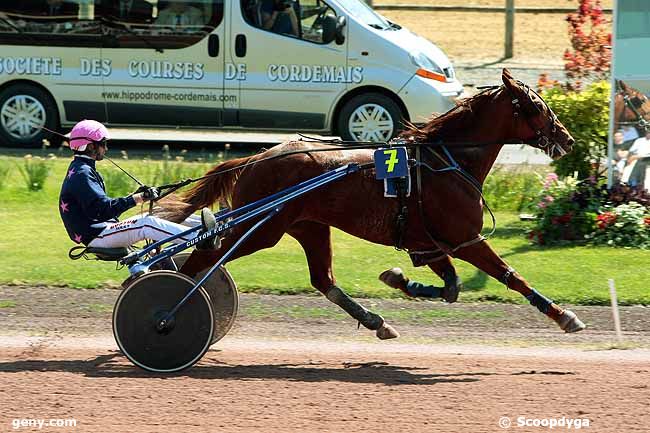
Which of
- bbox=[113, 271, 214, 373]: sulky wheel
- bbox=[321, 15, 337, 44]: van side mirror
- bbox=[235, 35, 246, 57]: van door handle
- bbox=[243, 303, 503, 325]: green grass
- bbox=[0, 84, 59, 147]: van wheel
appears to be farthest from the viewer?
bbox=[0, 84, 59, 147]: van wheel

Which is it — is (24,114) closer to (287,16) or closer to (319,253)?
(287,16)

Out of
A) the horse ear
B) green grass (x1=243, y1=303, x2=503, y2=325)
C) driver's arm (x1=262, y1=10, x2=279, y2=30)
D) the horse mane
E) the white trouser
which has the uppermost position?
driver's arm (x1=262, y1=10, x2=279, y2=30)

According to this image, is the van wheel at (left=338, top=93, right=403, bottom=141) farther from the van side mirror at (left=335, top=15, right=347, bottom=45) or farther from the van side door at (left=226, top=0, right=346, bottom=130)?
the van side mirror at (left=335, top=15, right=347, bottom=45)

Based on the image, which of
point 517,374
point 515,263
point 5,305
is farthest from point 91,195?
point 515,263

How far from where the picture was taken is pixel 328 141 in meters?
7.62

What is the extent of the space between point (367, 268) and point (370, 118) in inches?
186

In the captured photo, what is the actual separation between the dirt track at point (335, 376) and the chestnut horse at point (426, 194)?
44 cm

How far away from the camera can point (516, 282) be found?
7250 mm

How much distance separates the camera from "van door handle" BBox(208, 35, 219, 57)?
559 inches

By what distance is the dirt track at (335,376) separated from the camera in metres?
6.04

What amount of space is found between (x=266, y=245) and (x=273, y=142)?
8.16m

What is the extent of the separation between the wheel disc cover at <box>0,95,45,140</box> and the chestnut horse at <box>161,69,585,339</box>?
24.4 feet

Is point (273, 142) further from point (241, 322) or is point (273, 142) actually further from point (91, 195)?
point (91, 195)

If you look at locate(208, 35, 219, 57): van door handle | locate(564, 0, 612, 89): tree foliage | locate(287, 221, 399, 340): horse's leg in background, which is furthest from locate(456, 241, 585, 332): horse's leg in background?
locate(208, 35, 219, 57): van door handle
